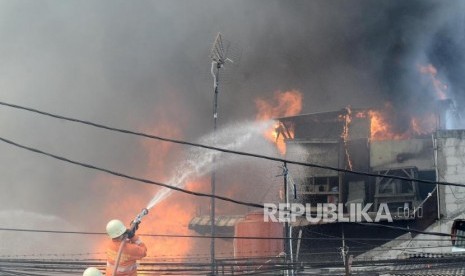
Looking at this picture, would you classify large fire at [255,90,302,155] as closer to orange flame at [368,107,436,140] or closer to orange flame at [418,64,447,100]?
orange flame at [368,107,436,140]

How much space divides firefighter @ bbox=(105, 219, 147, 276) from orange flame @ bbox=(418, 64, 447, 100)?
2293cm

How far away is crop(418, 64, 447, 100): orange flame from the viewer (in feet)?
86.5

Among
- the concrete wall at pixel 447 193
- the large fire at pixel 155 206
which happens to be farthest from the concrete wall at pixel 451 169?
the large fire at pixel 155 206

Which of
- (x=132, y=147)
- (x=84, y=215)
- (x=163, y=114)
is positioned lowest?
(x=84, y=215)

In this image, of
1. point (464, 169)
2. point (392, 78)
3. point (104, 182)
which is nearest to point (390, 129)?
point (392, 78)

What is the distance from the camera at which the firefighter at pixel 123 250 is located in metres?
6.73

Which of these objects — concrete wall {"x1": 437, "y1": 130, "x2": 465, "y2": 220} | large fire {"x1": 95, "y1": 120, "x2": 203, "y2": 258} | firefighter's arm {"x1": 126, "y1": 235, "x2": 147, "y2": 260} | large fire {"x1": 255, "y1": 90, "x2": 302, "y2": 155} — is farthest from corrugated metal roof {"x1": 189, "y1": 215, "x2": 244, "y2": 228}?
firefighter's arm {"x1": 126, "y1": 235, "x2": 147, "y2": 260}

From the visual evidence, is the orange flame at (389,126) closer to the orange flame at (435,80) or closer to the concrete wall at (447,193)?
the orange flame at (435,80)

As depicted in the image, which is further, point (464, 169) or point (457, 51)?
point (457, 51)

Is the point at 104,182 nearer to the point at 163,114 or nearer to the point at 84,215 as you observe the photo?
the point at 84,215

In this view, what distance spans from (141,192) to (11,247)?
22.3 ft

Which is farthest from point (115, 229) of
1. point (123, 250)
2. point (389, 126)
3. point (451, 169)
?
point (389, 126)

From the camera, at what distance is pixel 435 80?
26875 millimetres

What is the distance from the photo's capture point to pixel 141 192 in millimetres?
26891
